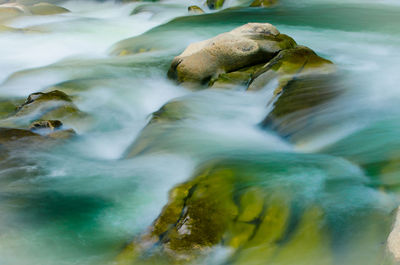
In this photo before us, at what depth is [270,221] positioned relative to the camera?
371cm

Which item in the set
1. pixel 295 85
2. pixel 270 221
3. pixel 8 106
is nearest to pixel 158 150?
pixel 270 221

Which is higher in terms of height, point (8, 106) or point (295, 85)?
point (295, 85)

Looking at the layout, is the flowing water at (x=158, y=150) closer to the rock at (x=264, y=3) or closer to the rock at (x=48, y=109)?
the rock at (x=48, y=109)

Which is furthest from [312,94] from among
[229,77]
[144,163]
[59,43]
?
[59,43]

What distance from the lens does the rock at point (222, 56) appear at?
8.66 meters

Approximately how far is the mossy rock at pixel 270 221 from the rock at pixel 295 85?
1.84 metres

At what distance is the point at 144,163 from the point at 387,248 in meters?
3.00

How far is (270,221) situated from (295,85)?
371cm

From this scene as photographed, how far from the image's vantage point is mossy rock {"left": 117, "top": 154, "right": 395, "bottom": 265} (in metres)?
3.34

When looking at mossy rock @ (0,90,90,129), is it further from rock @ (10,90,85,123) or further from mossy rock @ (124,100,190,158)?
mossy rock @ (124,100,190,158)

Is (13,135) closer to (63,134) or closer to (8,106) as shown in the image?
(63,134)

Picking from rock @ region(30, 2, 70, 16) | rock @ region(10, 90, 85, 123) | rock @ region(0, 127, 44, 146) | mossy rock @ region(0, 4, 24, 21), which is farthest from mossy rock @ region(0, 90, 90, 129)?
rock @ region(30, 2, 70, 16)

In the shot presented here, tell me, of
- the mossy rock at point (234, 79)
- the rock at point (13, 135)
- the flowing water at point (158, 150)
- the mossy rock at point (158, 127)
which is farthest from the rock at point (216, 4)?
the rock at point (13, 135)

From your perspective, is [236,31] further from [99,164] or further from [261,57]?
[99,164]
